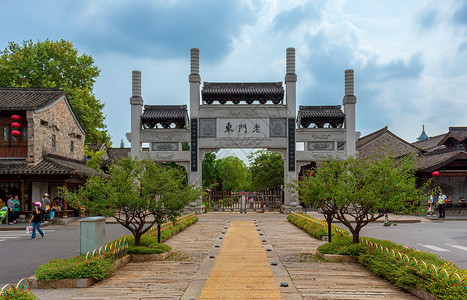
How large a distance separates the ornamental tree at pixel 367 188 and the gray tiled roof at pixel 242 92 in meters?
18.5

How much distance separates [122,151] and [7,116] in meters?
24.2

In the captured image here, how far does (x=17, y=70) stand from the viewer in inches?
1282

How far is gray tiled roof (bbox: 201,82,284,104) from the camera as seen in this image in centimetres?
2931

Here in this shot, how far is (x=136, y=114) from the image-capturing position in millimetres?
29078

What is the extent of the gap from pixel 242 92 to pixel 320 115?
20.3ft

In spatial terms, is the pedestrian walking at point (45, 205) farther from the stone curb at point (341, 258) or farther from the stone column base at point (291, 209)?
the stone curb at point (341, 258)

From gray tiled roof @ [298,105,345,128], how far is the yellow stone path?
17631 mm

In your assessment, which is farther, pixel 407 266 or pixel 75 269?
pixel 75 269

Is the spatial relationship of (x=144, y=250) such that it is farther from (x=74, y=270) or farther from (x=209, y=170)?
(x=209, y=170)

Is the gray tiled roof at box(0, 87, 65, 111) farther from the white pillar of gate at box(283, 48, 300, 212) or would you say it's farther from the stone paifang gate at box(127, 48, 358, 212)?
the white pillar of gate at box(283, 48, 300, 212)

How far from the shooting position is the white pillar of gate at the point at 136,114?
2894 cm

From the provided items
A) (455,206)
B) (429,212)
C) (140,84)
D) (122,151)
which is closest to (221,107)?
(140,84)

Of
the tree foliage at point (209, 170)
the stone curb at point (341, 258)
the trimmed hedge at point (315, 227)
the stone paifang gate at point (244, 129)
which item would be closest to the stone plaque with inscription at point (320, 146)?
the stone paifang gate at point (244, 129)

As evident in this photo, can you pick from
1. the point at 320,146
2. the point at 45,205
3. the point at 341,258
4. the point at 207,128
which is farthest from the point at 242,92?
the point at 341,258
